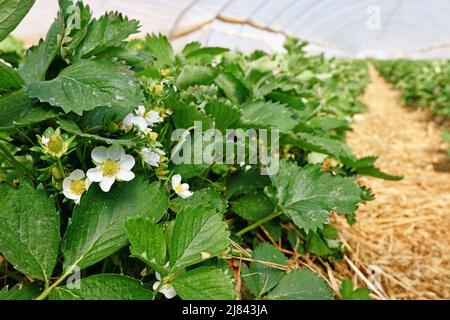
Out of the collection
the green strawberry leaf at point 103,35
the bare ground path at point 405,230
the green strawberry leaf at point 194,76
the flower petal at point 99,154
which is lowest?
the bare ground path at point 405,230

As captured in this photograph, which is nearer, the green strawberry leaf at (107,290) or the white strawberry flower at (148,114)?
the green strawberry leaf at (107,290)

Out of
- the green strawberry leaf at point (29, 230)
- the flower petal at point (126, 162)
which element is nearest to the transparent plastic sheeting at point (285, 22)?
the flower petal at point (126, 162)

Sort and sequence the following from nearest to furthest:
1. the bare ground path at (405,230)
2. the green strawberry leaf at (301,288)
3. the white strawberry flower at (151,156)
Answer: the white strawberry flower at (151,156) → the green strawberry leaf at (301,288) → the bare ground path at (405,230)

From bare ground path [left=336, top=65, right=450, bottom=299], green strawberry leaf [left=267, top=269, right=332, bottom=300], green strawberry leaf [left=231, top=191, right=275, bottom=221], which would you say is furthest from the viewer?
bare ground path [left=336, top=65, right=450, bottom=299]

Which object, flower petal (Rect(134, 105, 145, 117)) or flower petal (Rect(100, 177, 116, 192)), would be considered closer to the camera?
flower petal (Rect(100, 177, 116, 192))

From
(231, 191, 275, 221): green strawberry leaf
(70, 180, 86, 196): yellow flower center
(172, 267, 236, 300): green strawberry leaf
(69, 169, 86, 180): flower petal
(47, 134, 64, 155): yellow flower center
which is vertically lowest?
(231, 191, 275, 221): green strawberry leaf

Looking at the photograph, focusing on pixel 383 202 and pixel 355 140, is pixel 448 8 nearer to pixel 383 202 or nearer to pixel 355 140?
pixel 355 140

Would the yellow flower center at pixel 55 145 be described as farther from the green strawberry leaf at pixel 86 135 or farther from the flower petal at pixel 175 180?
the flower petal at pixel 175 180

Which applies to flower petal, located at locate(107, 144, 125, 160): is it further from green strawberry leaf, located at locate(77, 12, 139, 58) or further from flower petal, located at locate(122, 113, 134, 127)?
green strawberry leaf, located at locate(77, 12, 139, 58)

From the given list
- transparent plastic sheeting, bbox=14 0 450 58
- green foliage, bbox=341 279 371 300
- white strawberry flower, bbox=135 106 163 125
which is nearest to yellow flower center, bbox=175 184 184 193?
white strawberry flower, bbox=135 106 163 125
